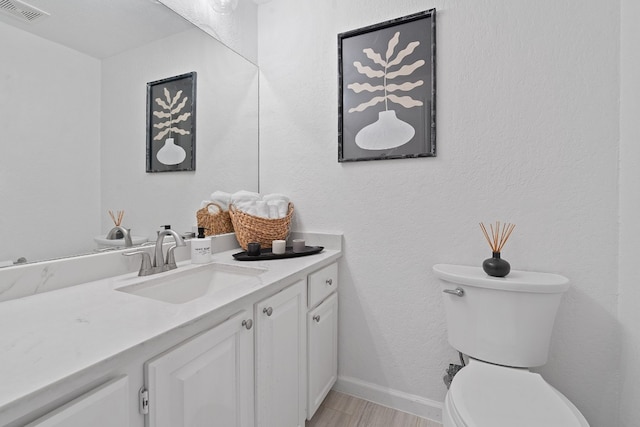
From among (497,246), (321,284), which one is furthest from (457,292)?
(321,284)

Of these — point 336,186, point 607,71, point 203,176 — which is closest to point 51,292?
point 203,176

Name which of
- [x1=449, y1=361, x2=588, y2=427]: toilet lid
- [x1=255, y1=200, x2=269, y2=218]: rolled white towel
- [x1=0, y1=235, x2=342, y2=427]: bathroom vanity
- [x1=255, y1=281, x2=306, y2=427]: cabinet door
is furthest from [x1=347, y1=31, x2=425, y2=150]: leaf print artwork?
[x1=449, y1=361, x2=588, y2=427]: toilet lid

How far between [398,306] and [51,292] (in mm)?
1443

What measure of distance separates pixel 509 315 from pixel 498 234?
1.21ft

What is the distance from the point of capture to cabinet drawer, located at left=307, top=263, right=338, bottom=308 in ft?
4.60

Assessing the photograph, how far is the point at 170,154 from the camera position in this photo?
1432mm

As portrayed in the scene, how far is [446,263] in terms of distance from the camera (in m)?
1.47

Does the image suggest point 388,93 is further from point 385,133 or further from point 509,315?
point 509,315

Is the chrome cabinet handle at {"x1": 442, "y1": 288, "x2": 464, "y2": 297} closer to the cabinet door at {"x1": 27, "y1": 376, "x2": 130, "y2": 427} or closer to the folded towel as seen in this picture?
the folded towel

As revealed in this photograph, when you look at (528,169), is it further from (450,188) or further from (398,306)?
(398,306)

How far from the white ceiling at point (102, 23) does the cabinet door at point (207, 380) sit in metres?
1.10

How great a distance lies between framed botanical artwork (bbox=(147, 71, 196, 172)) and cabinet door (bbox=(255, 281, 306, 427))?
0.83 metres

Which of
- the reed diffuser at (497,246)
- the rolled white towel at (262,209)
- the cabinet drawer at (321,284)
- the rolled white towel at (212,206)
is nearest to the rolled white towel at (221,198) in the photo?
the rolled white towel at (212,206)

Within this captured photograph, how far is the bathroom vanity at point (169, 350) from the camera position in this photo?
0.55 metres
